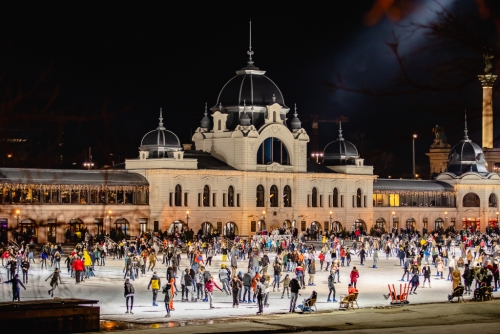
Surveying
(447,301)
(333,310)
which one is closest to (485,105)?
(333,310)

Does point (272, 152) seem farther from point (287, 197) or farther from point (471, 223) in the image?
point (471, 223)

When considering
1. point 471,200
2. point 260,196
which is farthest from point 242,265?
point 471,200

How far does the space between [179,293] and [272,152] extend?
56.3 metres

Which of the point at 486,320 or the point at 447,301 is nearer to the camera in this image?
the point at 486,320

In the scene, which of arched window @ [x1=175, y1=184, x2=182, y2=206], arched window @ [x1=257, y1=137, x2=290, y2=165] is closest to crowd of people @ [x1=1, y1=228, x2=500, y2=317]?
arched window @ [x1=175, y1=184, x2=182, y2=206]

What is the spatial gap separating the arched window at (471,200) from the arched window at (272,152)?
24.8 metres

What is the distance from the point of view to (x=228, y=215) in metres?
98.4

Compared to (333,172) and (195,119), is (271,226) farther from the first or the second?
(195,119)

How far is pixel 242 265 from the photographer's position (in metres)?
65.8

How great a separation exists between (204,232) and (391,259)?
2386 cm

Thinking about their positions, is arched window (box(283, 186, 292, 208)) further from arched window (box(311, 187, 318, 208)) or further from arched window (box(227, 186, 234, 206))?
arched window (box(227, 186, 234, 206))

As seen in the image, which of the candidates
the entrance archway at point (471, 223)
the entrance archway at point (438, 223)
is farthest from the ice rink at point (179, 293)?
the entrance archway at point (471, 223)

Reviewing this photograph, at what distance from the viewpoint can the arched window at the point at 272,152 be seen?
103 metres

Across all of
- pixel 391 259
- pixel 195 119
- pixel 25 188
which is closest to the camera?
pixel 391 259
